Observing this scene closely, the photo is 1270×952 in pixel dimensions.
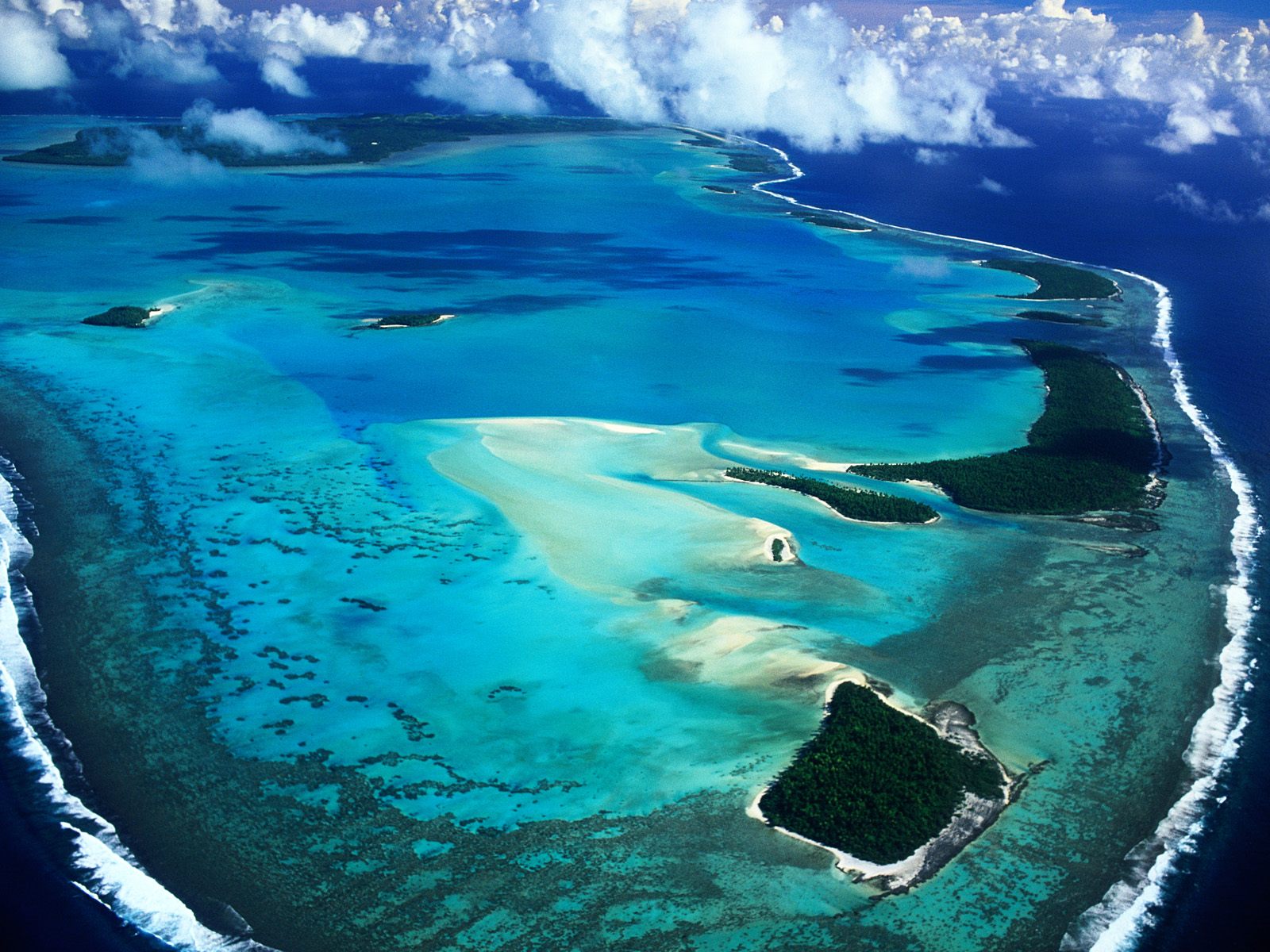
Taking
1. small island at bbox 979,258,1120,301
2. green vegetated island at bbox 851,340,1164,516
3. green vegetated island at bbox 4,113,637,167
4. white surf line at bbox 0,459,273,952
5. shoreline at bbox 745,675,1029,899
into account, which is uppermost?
green vegetated island at bbox 4,113,637,167

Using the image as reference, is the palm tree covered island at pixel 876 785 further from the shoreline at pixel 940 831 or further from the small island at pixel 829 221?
the small island at pixel 829 221

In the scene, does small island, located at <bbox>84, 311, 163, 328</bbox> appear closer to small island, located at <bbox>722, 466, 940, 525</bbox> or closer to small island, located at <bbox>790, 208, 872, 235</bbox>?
small island, located at <bbox>722, 466, 940, 525</bbox>

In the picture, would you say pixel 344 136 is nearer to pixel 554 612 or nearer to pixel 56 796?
pixel 554 612

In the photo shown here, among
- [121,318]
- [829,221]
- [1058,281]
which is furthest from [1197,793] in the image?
[829,221]

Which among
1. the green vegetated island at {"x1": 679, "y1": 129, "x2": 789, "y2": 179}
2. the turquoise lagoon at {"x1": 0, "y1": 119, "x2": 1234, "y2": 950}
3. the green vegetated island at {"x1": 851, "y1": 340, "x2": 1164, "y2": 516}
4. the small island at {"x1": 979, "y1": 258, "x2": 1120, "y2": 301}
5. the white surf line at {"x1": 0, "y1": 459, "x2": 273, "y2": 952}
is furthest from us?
the green vegetated island at {"x1": 679, "y1": 129, "x2": 789, "y2": 179}

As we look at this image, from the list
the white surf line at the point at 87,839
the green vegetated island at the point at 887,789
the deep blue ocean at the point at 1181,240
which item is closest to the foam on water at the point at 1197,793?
the deep blue ocean at the point at 1181,240

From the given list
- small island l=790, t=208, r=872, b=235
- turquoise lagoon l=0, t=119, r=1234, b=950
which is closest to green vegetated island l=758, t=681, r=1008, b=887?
turquoise lagoon l=0, t=119, r=1234, b=950
